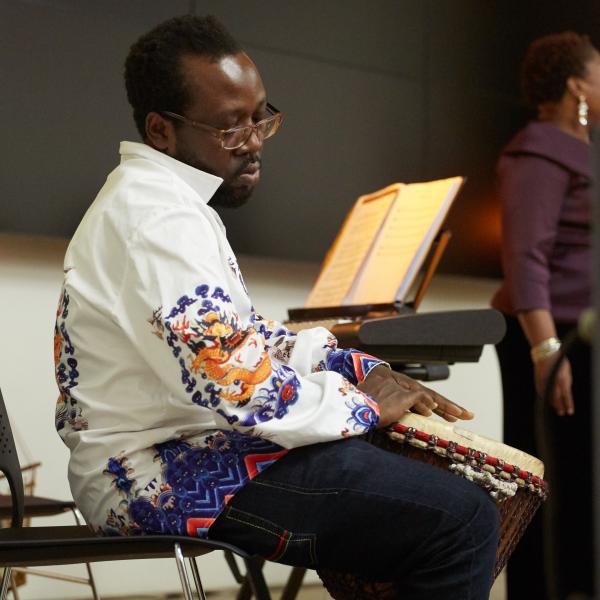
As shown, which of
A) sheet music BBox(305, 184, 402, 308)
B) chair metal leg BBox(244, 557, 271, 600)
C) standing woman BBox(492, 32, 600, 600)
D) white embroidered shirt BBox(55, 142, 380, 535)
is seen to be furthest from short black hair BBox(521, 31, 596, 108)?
chair metal leg BBox(244, 557, 271, 600)

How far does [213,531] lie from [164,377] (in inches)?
9.8

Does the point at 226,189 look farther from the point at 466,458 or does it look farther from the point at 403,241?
the point at 403,241

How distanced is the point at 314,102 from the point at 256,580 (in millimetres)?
2333

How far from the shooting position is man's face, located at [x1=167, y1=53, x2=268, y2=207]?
1.72 metres

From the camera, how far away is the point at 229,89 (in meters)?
1.73

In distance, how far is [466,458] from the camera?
1569 mm

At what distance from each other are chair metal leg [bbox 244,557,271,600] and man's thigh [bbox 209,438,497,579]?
79 millimetres

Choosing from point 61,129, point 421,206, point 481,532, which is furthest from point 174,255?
point 61,129

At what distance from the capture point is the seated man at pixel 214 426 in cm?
142

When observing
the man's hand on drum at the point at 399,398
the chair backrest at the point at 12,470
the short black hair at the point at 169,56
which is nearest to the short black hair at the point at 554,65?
the short black hair at the point at 169,56

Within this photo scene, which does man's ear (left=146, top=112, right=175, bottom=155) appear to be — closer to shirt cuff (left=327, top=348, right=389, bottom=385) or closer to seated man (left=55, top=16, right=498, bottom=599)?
seated man (left=55, top=16, right=498, bottom=599)

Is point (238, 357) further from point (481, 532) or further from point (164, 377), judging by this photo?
point (481, 532)

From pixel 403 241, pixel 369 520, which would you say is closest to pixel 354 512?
pixel 369 520

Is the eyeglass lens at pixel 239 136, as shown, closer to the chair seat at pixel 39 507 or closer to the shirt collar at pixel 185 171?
the shirt collar at pixel 185 171
